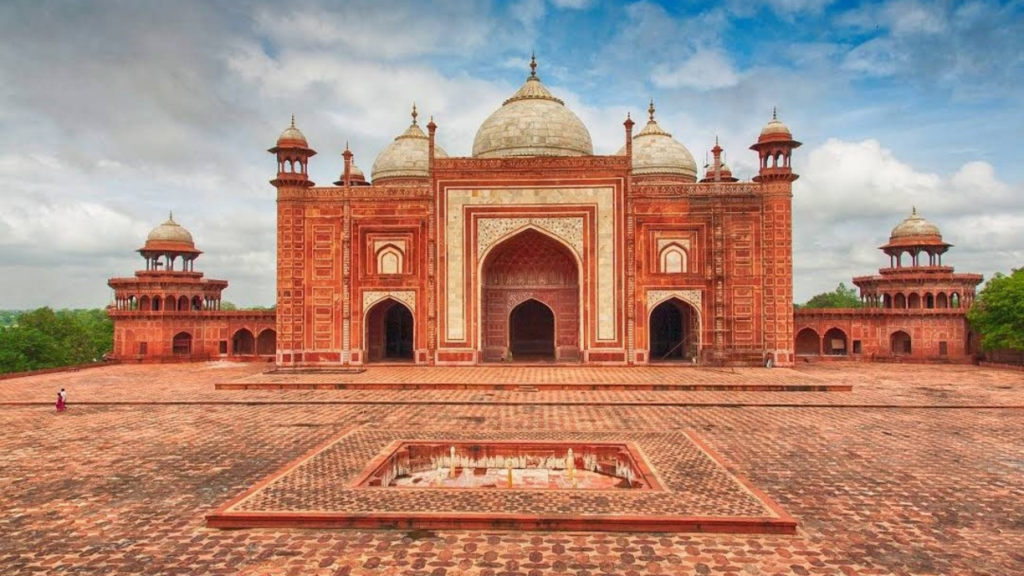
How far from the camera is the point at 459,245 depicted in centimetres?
1978

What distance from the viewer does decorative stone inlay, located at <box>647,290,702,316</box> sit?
19.6 m

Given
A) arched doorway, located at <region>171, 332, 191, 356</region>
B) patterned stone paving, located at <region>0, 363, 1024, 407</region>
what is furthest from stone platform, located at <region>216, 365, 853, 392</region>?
arched doorway, located at <region>171, 332, 191, 356</region>

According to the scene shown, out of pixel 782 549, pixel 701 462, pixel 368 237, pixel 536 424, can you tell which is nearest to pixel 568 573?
pixel 782 549

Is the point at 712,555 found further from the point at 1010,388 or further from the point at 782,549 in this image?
the point at 1010,388

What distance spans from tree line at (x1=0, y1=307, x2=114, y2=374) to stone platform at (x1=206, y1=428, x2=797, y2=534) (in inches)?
1022

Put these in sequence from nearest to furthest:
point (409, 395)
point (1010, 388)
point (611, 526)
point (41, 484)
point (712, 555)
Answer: point (712, 555)
point (611, 526)
point (41, 484)
point (409, 395)
point (1010, 388)

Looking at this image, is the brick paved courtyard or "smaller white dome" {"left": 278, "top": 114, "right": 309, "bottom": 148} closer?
the brick paved courtyard

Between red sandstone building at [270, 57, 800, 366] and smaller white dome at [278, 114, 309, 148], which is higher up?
smaller white dome at [278, 114, 309, 148]

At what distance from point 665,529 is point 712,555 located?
0.56m

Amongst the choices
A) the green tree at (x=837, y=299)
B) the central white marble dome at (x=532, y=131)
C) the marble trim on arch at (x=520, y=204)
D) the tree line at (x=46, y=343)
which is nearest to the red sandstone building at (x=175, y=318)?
the tree line at (x=46, y=343)

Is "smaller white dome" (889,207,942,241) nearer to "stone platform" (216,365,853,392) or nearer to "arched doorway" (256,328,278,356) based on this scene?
"stone platform" (216,365,853,392)

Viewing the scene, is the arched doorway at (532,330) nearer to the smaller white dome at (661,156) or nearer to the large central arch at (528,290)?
the large central arch at (528,290)

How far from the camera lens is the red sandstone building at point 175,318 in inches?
902

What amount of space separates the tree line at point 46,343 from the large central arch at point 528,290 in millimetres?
18879
